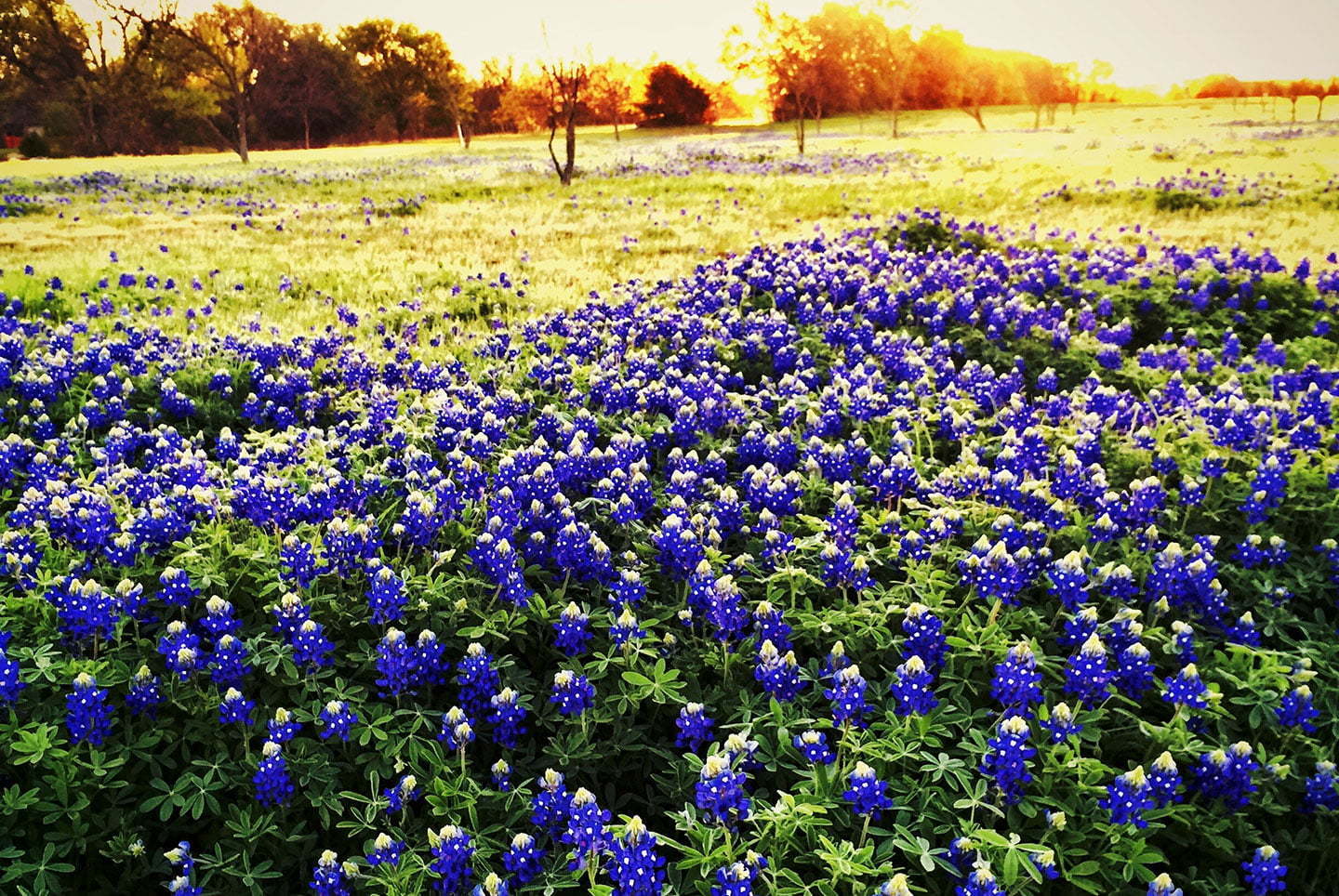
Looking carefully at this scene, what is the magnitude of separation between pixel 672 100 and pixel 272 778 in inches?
2140

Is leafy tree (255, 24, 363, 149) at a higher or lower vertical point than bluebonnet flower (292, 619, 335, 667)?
higher

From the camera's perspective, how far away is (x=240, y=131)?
2325cm

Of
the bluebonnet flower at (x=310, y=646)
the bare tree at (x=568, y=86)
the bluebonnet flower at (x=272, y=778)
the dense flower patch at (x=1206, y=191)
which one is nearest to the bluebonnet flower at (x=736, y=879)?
the bluebonnet flower at (x=272, y=778)

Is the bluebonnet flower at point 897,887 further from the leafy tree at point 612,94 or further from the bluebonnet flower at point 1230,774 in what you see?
the leafy tree at point 612,94

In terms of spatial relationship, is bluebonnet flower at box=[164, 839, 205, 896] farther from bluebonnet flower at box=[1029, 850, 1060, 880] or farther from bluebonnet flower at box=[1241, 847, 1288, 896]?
bluebonnet flower at box=[1241, 847, 1288, 896]

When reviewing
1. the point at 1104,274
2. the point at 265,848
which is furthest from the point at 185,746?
the point at 1104,274

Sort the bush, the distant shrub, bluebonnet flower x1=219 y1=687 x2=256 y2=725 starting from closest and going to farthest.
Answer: bluebonnet flower x1=219 y1=687 x2=256 y2=725 → the distant shrub → the bush

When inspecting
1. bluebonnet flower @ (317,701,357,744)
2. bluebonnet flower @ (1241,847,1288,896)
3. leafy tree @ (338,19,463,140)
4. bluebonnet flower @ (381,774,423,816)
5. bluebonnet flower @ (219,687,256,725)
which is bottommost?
bluebonnet flower @ (1241,847,1288,896)

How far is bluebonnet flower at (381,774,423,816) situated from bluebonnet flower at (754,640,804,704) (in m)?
1.30

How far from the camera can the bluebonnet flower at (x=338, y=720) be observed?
3.00m

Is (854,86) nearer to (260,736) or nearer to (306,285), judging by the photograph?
(306,285)

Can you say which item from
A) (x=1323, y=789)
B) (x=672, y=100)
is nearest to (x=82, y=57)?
(x=1323, y=789)

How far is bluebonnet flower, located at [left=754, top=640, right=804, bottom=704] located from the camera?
10.5ft

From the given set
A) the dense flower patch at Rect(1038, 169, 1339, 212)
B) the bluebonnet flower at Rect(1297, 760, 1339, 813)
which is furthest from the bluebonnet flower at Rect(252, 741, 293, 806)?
the dense flower patch at Rect(1038, 169, 1339, 212)
